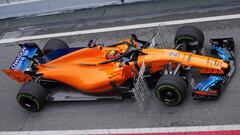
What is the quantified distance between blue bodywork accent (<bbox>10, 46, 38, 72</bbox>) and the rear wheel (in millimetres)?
471

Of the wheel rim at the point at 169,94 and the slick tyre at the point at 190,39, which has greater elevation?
the slick tyre at the point at 190,39

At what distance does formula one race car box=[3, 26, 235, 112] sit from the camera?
7.68 metres

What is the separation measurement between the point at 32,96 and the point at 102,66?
1493 millimetres

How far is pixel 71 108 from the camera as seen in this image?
8539 millimetres

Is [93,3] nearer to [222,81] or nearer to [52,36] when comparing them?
[52,36]

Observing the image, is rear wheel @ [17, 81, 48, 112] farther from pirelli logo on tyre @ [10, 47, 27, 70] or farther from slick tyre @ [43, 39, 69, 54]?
slick tyre @ [43, 39, 69, 54]

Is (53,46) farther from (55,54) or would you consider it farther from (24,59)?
(24,59)

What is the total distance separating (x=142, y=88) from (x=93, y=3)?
447 centimetres

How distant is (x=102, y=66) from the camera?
8.28 m

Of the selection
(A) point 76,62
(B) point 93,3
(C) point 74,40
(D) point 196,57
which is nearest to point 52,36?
(C) point 74,40

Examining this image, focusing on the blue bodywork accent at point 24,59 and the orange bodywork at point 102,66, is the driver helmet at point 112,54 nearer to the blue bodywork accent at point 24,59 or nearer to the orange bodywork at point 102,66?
the orange bodywork at point 102,66

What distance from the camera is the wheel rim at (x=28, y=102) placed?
8.37 metres

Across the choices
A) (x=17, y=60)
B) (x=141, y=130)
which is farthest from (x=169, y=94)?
(x=17, y=60)

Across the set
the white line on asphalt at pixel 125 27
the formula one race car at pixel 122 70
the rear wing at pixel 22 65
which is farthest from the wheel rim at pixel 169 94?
the white line on asphalt at pixel 125 27
